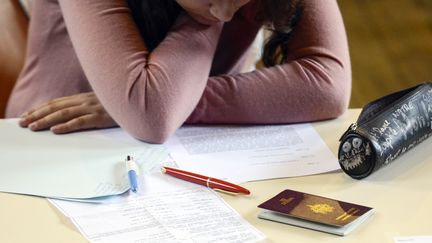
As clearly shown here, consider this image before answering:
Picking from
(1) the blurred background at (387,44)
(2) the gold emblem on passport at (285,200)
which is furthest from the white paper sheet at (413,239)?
(1) the blurred background at (387,44)

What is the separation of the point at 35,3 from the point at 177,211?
28.3 inches

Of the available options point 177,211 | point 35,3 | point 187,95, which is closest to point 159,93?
point 187,95

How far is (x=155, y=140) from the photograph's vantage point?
4.09 feet

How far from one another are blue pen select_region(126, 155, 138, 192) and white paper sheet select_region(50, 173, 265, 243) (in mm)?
12

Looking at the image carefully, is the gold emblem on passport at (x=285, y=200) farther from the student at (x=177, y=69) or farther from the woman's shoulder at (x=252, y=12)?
the woman's shoulder at (x=252, y=12)

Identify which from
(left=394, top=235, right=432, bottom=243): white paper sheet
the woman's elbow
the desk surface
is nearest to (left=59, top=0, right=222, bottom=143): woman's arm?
the woman's elbow

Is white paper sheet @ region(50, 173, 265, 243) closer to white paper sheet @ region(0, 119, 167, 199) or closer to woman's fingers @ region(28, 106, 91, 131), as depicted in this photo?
white paper sheet @ region(0, 119, 167, 199)

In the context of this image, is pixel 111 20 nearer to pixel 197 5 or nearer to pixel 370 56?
pixel 197 5

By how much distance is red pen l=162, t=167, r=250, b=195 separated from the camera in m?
1.08

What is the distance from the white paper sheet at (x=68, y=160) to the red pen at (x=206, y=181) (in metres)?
0.05

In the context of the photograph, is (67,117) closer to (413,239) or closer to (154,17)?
(154,17)

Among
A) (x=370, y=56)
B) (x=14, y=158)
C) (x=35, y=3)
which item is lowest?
(x=370, y=56)

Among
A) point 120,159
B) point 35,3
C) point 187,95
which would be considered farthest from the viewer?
point 35,3

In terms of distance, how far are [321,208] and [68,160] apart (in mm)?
409
